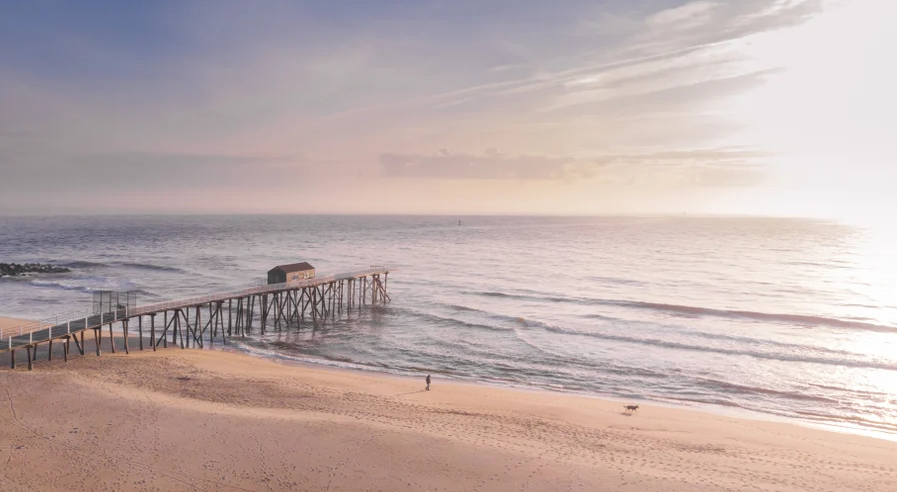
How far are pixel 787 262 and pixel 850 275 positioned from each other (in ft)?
53.5

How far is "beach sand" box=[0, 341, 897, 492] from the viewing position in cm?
1335

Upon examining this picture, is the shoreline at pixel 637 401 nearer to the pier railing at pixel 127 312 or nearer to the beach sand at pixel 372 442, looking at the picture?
the beach sand at pixel 372 442

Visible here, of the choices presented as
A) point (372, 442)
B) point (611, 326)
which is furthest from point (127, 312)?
point (611, 326)

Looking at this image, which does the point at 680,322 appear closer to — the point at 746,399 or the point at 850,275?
the point at 746,399

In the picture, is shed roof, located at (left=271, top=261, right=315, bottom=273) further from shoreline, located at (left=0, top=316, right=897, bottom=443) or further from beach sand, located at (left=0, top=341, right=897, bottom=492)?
beach sand, located at (left=0, top=341, right=897, bottom=492)

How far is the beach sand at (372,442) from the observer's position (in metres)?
13.4

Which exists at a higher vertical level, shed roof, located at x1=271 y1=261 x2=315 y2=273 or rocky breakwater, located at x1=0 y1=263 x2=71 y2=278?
shed roof, located at x1=271 y1=261 x2=315 y2=273

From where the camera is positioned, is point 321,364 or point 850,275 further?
point 850,275

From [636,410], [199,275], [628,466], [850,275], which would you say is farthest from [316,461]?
[850,275]

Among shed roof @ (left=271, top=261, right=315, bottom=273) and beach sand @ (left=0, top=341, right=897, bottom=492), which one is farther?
shed roof @ (left=271, top=261, right=315, bottom=273)

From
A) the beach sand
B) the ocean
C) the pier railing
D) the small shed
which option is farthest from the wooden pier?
the ocean

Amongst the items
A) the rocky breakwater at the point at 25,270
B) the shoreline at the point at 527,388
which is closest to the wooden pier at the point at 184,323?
the shoreline at the point at 527,388

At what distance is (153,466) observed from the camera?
44.6ft

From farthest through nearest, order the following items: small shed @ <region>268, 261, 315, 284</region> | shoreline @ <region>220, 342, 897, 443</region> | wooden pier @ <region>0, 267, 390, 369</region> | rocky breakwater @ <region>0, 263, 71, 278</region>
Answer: rocky breakwater @ <region>0, 263, 71, 278</region>
small shed @ <region>268, 261, 315, 284</region>
wooden pier @ <region>0, 267, 390, 369</region>
shoreline @ <region>220, 342, 897, 443</region>
